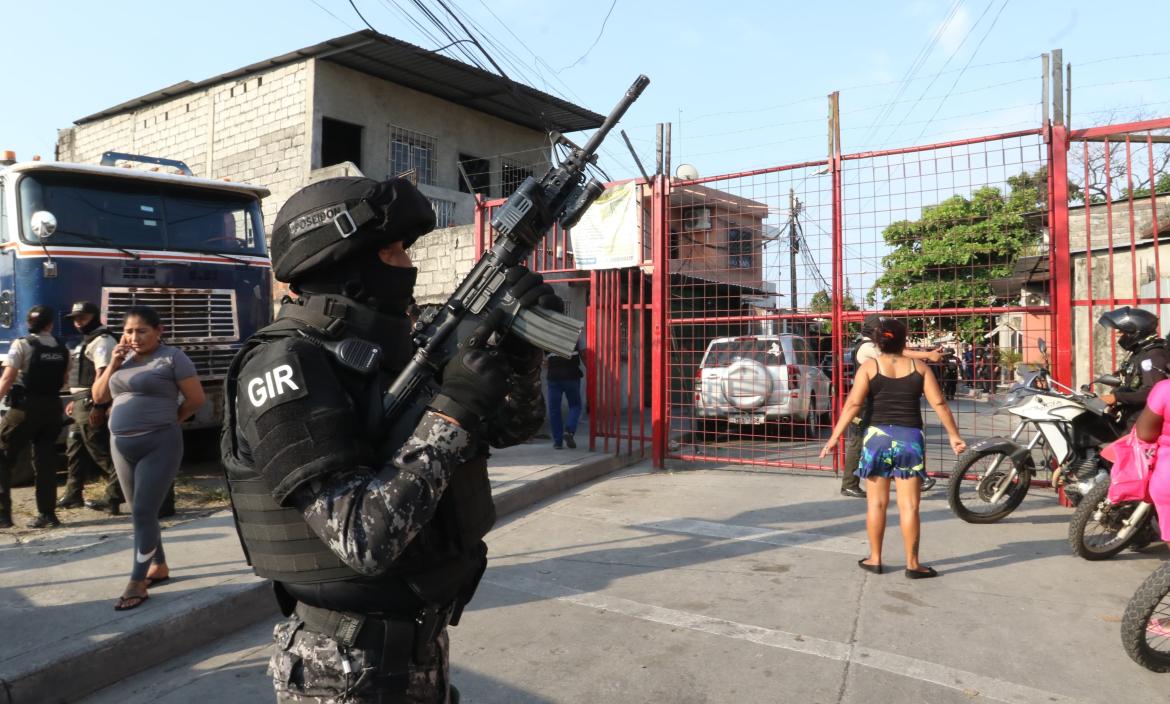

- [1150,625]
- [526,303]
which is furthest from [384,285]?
[1150,625]

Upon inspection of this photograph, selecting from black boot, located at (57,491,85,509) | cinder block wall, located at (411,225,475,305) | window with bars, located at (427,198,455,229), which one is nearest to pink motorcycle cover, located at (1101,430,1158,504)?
black boot, located at (57,491,85,509)

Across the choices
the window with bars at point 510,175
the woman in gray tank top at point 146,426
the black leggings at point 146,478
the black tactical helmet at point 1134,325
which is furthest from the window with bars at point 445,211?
the black tactical helmet at point 1134,325

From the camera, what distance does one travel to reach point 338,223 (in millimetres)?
1622

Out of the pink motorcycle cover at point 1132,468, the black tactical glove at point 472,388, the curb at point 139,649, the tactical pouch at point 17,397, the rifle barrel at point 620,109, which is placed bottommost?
the curb at point 139,649

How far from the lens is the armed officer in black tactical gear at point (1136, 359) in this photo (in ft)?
16.9

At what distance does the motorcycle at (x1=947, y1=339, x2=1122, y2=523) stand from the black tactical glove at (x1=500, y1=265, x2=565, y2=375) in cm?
502

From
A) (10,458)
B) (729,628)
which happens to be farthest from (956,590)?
(10,458)

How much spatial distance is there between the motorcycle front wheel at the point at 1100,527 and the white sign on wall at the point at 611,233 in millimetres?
4763

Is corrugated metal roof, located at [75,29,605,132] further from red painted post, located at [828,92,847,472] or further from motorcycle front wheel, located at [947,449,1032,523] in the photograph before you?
motorcycle front wheel, located at [947,449,1032,523]

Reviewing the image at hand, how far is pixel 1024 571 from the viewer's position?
471 cm

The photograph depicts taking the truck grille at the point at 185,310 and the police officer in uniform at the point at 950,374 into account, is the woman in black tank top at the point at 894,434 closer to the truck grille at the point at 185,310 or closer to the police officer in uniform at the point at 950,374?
the police officer in uniform at the point at 950,374

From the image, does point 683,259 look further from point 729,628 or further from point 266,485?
point 266,485

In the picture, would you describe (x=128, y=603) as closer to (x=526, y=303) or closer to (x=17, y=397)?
(x=17, y=397)

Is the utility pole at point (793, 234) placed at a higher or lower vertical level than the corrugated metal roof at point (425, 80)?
lower
